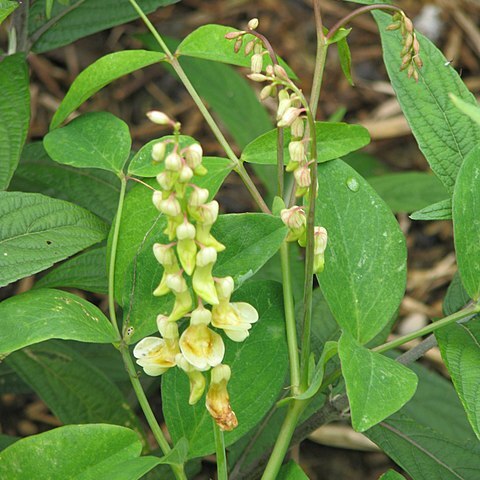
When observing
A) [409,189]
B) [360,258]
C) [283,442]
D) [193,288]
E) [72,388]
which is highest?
[193,288]

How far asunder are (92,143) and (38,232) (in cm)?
14

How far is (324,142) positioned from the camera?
0.95 m

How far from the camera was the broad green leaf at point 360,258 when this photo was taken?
2.89 ft

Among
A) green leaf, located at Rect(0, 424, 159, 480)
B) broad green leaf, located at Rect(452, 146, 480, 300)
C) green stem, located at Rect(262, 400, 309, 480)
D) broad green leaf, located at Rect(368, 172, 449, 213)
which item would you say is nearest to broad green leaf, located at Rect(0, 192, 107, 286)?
green leaf, located at Rect(0, 424, 159, 480)

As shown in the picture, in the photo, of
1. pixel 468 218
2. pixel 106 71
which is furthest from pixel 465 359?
pixel 106 71

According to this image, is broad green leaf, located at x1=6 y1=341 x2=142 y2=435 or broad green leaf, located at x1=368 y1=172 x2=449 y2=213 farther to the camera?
broad green leaf, located at x1=368 y1=172 x2=449 y2=213

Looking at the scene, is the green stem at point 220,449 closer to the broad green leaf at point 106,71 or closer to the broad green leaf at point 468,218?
the broad green leaf at point 468,218

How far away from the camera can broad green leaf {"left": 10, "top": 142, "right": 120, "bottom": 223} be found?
1.18 m

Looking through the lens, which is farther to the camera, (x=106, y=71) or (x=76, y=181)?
(x=76, y=181)

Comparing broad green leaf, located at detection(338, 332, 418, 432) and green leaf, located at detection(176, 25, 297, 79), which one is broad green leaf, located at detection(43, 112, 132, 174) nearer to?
green leaf, located at detection(176, 25, 297, 79)

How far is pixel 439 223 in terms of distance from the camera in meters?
2.01

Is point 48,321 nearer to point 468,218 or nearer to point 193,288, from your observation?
point 193,288

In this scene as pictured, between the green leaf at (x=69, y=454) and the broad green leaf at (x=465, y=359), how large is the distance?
0.32m

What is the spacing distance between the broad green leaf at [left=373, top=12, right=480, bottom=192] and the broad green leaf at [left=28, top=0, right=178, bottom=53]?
0.42 m
